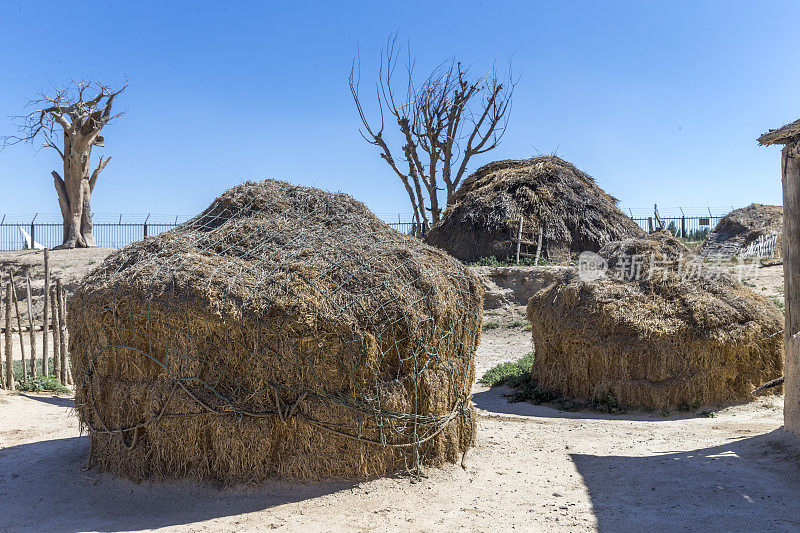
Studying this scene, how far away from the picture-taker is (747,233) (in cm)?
2089

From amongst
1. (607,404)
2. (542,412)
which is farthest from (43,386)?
(607,404)

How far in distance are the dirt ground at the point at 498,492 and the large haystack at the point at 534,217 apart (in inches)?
431

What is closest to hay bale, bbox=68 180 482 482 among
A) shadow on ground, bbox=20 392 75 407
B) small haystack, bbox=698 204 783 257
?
shadow on ground, bbox=20 392 75 407

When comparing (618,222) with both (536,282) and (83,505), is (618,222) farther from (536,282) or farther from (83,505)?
(83,505)

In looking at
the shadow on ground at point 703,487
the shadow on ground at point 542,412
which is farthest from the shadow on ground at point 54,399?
the shadow on ground at point 703,487

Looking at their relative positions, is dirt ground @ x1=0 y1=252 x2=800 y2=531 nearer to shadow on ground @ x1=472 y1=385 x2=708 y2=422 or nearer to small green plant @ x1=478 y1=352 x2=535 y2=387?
shadow on ground @ x1=472 y1=385 x2=708 y2=422

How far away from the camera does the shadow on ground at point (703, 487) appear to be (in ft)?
14.8

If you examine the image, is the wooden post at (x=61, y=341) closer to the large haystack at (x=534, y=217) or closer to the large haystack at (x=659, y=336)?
the large haystack at (x=659, y=336)

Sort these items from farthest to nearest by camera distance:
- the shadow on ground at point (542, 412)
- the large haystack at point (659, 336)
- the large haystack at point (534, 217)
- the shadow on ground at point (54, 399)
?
1. the large haystack at point (534, 217)
2. the shadow on ground at point (54, 399)
3. the large haystack at point (659, 336)
4. the shadow on ground at point (542, 412)

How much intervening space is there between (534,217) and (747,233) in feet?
26.4

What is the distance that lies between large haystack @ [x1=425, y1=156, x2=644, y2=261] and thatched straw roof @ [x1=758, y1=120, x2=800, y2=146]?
36.3 ft

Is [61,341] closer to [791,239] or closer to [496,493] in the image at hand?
[496,493]

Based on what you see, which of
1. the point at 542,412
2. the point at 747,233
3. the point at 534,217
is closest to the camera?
the point at 542,412

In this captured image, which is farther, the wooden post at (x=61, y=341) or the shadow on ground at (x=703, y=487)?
the wooden post at (x=61, y=341)
